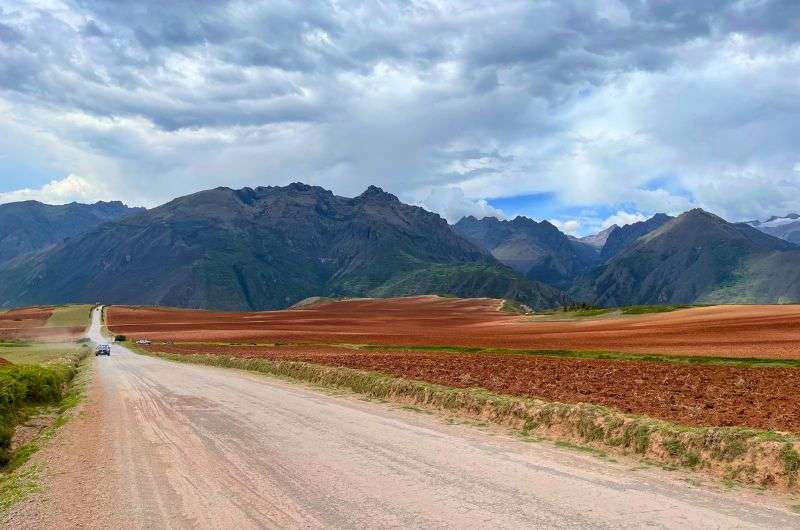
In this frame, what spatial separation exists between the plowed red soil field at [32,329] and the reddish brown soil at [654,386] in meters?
115

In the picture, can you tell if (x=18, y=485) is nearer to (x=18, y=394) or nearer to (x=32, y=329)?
(x=18, y=394)

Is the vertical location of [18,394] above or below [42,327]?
above

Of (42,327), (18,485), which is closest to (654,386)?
(18,485)

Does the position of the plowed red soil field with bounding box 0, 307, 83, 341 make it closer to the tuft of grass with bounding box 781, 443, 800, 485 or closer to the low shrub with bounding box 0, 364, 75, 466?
the low shrub with bounding box 0, 364, 75, 466

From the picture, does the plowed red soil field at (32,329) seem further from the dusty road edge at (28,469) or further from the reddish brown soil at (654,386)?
the reddish brown soil at (654,386)

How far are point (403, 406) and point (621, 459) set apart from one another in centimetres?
1236

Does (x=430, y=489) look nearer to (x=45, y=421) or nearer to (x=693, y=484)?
(x=693, y=484)

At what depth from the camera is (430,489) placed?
41.3 feet

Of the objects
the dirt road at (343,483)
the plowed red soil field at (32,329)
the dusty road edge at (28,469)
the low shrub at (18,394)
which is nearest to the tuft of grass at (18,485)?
the dusty road edge at (28,469)

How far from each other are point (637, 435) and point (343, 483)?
30.0ft

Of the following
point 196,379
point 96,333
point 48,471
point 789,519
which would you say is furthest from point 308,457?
point 96,333

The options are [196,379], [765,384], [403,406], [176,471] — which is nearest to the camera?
[176,471]

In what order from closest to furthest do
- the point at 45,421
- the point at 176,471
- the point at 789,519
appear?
the point at 789,519 → the point at 176,471 → the point at 45,421

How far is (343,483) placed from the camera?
13.2 meters
